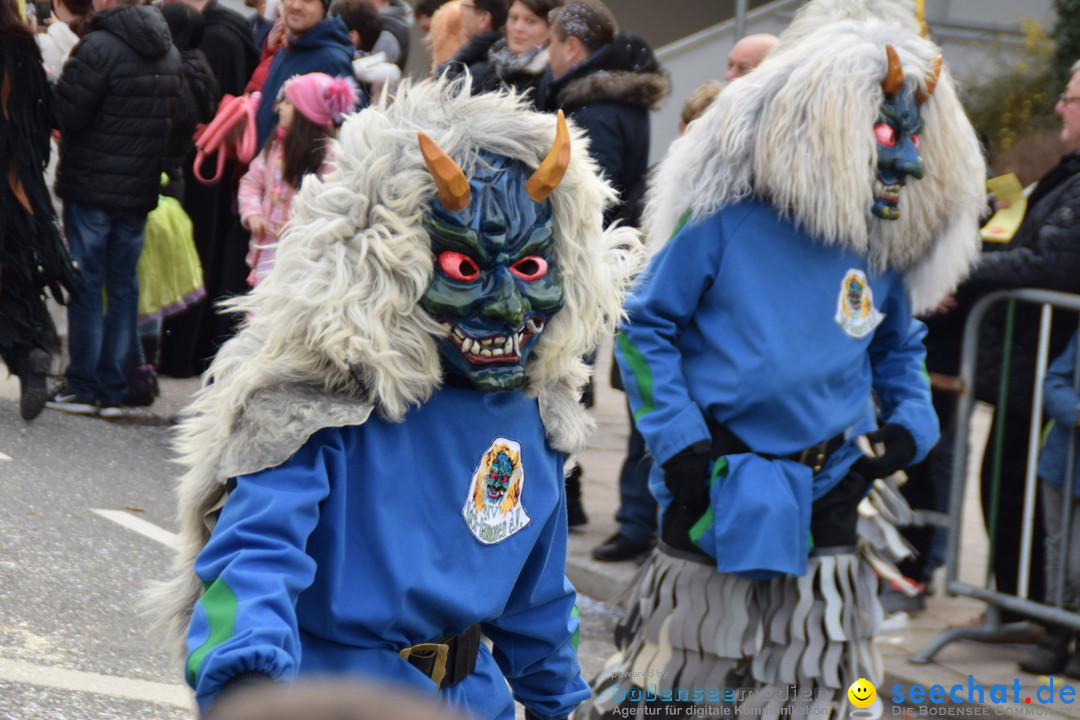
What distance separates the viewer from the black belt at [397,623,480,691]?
2.21m

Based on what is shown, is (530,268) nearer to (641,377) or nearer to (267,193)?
(641,377)

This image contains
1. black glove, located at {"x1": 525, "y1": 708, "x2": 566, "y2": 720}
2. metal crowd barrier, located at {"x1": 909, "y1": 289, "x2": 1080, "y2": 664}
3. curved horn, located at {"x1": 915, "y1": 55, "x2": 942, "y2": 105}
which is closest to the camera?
black glove, located at {"x1": 525, "y1": 708, "x2": 566, "y2": 720}

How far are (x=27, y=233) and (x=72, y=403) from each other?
94cm

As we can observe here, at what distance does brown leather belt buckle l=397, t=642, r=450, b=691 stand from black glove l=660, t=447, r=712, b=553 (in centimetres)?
111

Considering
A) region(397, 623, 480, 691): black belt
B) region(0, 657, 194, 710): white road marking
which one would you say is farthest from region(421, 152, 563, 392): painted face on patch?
region(0, 657, 194, 710): white road marking

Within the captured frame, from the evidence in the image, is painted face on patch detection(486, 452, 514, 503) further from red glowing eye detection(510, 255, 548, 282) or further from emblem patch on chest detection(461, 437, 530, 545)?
red glowing eye detection(510, 255, 548, 282)

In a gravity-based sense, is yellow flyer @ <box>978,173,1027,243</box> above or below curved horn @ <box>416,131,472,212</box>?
below

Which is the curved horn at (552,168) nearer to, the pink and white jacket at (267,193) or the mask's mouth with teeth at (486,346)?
the mask's mouth with teeth at (486,346)

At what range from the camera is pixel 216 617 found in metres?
1.90

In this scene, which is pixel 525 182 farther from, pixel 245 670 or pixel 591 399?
pixel 591 399

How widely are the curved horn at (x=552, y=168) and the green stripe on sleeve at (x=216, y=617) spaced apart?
0.79 meters

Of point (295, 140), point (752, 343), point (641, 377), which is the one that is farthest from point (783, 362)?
point (295, 140)

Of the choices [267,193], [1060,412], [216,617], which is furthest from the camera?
[267,193]

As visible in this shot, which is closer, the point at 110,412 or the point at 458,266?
the point at 458,266
